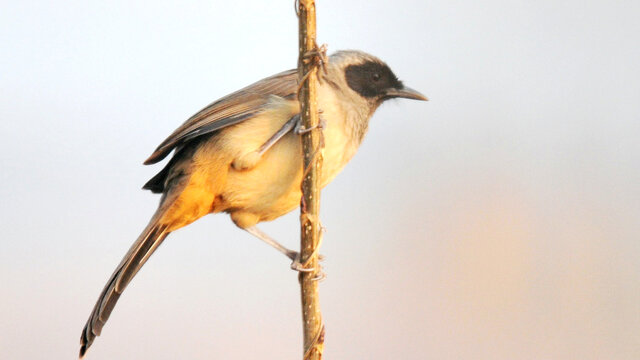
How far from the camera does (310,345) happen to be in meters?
1.18

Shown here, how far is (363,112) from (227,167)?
0.33 meters

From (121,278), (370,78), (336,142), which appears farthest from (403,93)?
(121,278)

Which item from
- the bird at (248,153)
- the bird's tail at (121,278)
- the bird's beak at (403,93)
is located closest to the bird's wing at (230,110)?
the bird at (248,153)

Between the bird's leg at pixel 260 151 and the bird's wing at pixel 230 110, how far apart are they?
0.21 ft

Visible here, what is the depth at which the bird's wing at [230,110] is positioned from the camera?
138cm

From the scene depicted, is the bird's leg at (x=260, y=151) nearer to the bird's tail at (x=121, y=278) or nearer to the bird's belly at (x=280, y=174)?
the bird's belly at (x=280, y=174)

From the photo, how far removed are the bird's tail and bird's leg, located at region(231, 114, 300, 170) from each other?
0.19 meters

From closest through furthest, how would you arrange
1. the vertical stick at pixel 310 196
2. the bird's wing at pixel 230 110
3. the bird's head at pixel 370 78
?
1. the vertical stick at pixel 310 196
2. the bird's wing at pixel 230 110
3. the bird's head at pixel 370 78

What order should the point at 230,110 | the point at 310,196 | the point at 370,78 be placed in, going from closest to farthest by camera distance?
the point at 310,196, the point at 230,110, the point at 370,78

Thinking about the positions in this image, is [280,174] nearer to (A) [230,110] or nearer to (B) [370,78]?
Answer: (A) [230,110]

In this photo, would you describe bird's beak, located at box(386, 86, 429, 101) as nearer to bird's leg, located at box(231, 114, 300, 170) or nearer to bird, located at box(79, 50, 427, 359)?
bird, located at box(79, 50, 427, 359)

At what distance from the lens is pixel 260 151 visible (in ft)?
4.66

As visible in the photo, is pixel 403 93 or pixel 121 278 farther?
pixel 403 93

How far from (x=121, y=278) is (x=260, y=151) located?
1.21 ft
